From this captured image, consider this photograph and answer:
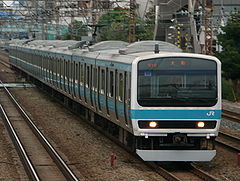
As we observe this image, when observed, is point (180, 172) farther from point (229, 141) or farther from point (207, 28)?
point (207, 28)

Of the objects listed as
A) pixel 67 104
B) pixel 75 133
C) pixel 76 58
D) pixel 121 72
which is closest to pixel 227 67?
pixel 67 104

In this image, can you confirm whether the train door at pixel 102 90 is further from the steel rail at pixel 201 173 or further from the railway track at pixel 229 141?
the steel rail at pixel 201 173

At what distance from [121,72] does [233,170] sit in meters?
2.90

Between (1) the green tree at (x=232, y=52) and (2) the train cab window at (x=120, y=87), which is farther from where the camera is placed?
(1) the green tree at (x=232, y=52)

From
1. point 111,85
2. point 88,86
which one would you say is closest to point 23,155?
point 111,85

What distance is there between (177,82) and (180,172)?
1.60 meters

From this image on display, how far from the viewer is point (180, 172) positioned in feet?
37.8

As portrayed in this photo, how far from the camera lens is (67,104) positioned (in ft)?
75.8

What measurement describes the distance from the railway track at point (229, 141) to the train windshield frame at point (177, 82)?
2.73 metres

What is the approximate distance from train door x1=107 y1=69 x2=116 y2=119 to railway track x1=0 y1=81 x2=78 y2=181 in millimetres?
1462

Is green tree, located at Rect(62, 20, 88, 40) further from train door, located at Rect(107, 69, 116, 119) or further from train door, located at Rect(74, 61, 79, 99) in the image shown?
train door, located at Rect(107, 69, 116, 119)

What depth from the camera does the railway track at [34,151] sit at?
11.4 metres

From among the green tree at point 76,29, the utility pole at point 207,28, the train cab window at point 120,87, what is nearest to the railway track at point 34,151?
the train cab window at point 120,87

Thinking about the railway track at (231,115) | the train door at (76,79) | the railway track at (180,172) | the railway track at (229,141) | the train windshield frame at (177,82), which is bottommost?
the railway track at (231,115)
